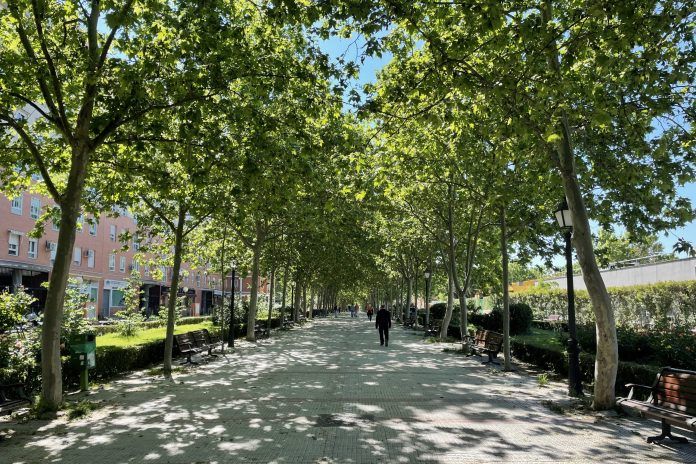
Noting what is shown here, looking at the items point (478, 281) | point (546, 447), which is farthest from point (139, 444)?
point (478, 281)

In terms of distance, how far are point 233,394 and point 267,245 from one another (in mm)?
20810

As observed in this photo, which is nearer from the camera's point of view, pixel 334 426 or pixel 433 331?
pixel 334 426

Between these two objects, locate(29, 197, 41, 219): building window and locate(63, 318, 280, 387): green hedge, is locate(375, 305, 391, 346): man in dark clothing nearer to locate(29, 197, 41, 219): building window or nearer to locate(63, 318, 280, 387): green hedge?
locate(63, 318, 280, 387): green hedge

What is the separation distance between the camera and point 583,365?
439 inches

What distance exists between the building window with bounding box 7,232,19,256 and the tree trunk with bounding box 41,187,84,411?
30675 millimetres

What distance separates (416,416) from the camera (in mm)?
8031

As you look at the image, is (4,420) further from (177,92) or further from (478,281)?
(478,281)

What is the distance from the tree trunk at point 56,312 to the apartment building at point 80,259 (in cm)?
936

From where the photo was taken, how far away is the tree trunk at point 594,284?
27.1 feet

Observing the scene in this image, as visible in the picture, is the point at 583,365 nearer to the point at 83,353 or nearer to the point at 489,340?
the point at 489,340

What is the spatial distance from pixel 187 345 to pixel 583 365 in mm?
A: 10956

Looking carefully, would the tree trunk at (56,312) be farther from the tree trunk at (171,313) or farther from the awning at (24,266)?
the awning at (24,266)

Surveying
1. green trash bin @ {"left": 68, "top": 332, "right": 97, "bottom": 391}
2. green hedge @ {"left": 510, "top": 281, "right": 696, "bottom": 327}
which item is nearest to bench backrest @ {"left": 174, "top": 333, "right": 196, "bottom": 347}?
green trash bin @ {"left": 68, "top": 332, "right": 97, "bottom": 391}

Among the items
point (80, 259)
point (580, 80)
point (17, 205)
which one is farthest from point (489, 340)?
point (80, 259)
